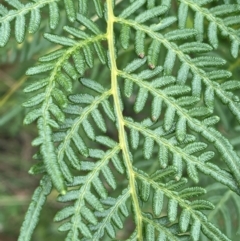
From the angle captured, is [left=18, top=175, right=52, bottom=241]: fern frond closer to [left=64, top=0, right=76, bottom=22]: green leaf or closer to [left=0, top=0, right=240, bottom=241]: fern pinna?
[left=0, top=0, right=240, bottom=241]: fern pinna

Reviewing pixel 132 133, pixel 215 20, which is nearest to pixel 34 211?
pixel 132 133

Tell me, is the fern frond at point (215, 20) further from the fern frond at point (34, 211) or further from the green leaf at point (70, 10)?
the fern frond at point (34, 211)

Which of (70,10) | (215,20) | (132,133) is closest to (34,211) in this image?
(132,133)

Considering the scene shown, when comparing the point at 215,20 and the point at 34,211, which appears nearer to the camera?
the point at 34,211

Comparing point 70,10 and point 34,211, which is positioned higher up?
point 70,10

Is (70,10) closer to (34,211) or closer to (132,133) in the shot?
(132,133)

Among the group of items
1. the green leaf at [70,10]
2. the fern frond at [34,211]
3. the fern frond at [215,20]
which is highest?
the green leaf at [70,10]

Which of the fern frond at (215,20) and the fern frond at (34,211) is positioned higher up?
the fern frond at (215,20)

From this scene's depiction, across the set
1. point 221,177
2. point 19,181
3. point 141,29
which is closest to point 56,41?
point 141,29

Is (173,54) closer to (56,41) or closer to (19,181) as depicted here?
(56,41)

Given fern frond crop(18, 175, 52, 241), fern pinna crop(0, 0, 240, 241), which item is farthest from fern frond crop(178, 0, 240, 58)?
fern frond crop(18, 175, 52, 241)

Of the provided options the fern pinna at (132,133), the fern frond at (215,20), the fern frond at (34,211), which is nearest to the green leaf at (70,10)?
the fern pinna at (132,133)
